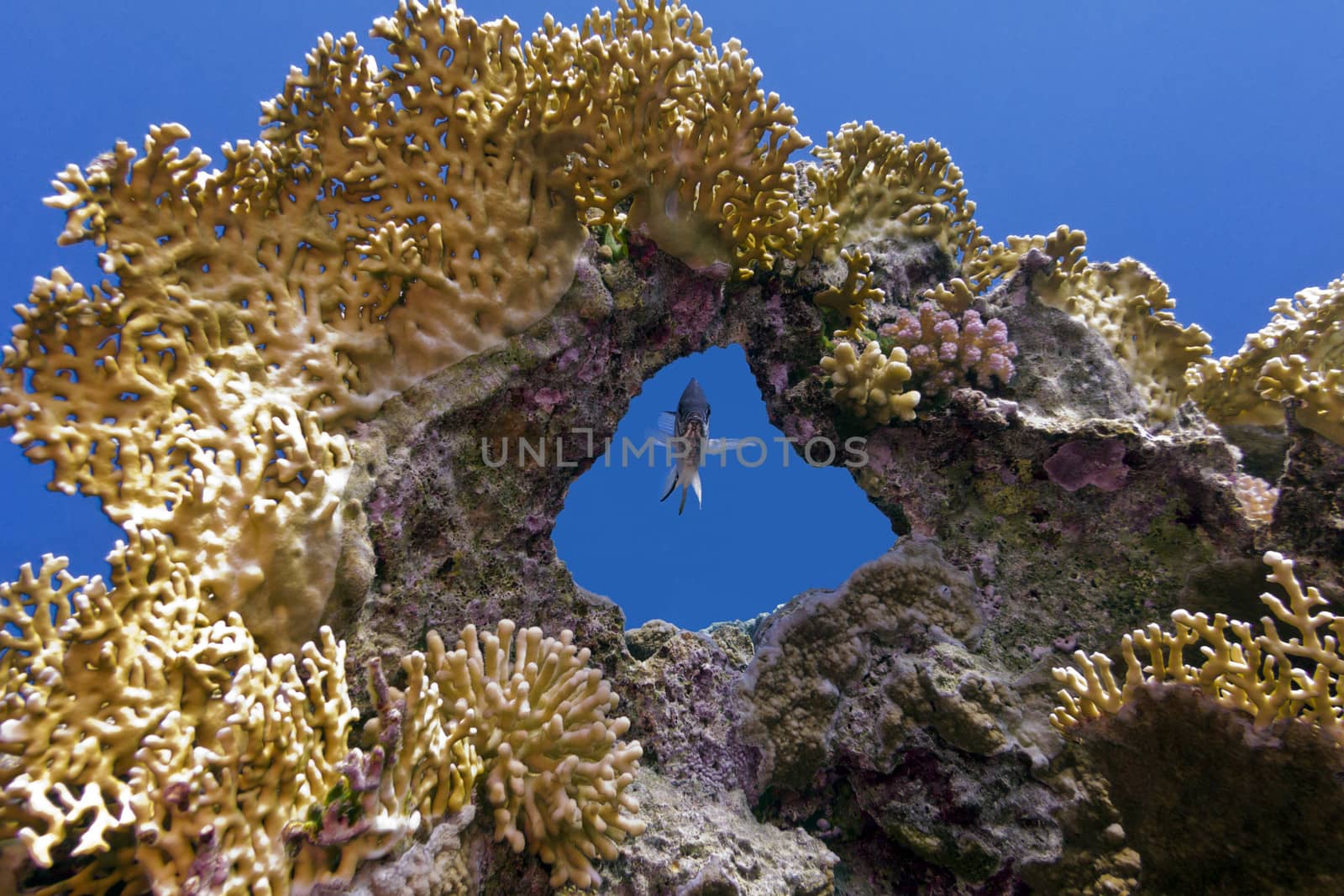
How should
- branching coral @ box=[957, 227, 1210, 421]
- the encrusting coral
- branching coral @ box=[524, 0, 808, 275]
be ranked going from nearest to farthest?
1. branching coral @ box=[524, 0, 808, 275]
2. the encrusting coral
3. branching coral @ box=[957, 227, 1210, 421]

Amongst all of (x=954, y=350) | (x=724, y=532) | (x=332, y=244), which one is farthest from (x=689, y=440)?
(x=724, y=532)

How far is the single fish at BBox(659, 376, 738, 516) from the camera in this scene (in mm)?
4480

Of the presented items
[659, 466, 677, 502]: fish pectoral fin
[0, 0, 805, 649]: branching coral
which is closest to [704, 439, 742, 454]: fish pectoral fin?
[659, 466, 677, 502]: fish pectoral fin

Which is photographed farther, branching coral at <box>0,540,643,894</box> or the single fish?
the single fish

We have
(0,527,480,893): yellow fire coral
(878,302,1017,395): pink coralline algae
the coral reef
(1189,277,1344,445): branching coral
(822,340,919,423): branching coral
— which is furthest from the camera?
(878,302,1017,395): pink coralline algae

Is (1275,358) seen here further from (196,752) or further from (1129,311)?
(196,752)

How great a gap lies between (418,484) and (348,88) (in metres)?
2.06

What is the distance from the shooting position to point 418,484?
320cm

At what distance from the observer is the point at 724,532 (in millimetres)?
104375

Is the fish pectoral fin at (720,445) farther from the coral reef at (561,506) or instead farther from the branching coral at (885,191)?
the branching coral at (885,191)

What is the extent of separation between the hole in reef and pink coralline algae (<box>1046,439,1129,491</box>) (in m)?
81.2

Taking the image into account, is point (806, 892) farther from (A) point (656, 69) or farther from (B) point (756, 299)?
(A) point (656, 69)

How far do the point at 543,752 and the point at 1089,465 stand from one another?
351cm

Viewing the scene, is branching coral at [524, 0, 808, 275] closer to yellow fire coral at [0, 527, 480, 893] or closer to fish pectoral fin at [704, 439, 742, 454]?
fish pectoral fin at [704, 439, 742, 454]
